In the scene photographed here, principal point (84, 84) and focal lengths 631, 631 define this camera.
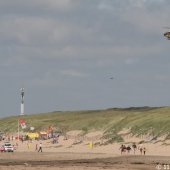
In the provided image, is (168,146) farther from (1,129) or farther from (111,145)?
(1,129)

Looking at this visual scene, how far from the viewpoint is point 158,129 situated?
350 ft

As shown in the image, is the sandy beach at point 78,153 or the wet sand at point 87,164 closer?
the wet sand at point 87,164

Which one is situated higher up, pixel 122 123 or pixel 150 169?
pixel 122 123

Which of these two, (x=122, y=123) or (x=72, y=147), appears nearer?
(x=72, y=147)

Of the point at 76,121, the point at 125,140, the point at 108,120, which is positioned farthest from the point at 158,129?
the point at 76,121

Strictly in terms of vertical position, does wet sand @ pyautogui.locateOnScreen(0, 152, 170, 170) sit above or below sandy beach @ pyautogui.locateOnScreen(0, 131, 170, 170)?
below

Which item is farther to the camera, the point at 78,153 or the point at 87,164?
the point at 78,153

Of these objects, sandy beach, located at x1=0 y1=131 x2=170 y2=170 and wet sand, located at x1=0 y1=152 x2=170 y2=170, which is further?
sandy beach, located at x1=0 y1=131 x2=170 y2=170

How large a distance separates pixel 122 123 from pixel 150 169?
235 feet

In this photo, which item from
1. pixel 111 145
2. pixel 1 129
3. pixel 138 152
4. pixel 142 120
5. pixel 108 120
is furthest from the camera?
pixel 1 129

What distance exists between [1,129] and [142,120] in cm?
6477

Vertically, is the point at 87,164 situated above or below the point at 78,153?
below

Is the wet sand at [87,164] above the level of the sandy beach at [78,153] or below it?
below

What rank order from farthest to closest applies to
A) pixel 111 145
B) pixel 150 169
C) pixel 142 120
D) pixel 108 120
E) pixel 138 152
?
pixel 108 120 < pixel 142 120 < pixel 111 145 < pixel 138 152 < pixel 150 169
